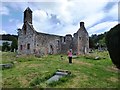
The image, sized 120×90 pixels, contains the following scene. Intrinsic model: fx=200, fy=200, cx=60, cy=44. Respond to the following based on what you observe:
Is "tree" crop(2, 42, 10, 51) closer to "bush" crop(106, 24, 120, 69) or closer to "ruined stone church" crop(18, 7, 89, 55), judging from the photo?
"ruined stone church" crop(18, 7, 89, 55)

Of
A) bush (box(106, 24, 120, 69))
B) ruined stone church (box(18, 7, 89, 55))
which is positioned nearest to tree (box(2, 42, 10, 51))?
ruined stone church (box(18, 7, 89, 55))

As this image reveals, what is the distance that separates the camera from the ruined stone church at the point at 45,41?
129 ft

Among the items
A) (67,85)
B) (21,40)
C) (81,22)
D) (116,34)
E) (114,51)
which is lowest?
(67,85)

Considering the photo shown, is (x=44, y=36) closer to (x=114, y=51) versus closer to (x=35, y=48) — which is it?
(x=35, y=48)

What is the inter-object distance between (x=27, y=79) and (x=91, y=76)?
4.59 meters

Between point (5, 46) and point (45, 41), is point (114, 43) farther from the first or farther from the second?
point (5, 46)

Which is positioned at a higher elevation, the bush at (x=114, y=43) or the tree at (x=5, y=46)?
the tree at (x=5, y=46)

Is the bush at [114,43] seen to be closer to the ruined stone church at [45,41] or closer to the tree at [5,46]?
the ruined stone church at [45,41]

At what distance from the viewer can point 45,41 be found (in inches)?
1612

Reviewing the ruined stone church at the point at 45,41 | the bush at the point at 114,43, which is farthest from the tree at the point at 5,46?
the bush at the point at 114,43

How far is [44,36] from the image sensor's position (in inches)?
1609

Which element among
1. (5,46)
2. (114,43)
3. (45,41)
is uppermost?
(5,46)

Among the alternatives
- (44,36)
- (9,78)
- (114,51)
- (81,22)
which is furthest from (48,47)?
(114,51)

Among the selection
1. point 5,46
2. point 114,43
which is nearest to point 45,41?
point 5,46
